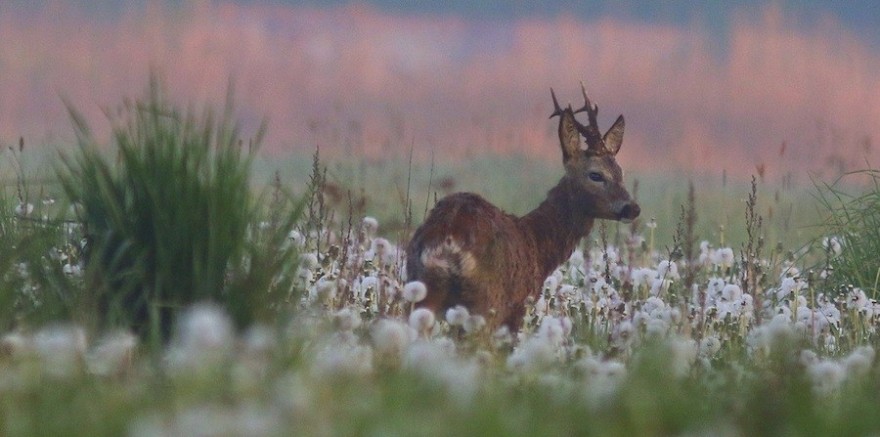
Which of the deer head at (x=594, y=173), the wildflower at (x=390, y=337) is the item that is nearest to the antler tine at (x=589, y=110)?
the deer head at (x=594, y=173)

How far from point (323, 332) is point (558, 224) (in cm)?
470

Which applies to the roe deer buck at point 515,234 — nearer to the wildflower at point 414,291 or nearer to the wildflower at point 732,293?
the wildflower at point 732,293

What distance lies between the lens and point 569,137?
10477mm

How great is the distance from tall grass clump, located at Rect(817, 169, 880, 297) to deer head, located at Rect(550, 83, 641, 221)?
2.39 metres

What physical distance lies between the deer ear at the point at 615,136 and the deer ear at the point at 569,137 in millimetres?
339

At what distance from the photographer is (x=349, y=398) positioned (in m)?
4.52

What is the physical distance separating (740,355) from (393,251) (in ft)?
12.2

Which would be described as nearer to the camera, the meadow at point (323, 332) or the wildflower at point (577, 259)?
the meadow at point (323, 332)

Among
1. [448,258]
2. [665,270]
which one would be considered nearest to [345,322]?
[448,258]

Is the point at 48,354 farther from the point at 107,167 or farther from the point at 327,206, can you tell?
the point at 327,206

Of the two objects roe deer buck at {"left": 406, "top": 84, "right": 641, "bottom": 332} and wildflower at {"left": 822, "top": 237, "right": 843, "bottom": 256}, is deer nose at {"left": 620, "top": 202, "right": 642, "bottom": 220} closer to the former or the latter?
roe deer buck at {"left": 406, "top": 84, "right": 641, "bottom": 332}

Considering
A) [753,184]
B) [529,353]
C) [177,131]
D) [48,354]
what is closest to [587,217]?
[753,184]

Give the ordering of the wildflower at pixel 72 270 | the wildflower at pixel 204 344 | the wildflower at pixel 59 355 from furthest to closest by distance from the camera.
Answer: the wildflower at pixel 72 270 < the wildflower at pixel 59 355 < the wildflower at pixel 204 344

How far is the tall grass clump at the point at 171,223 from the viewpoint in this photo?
707cm
